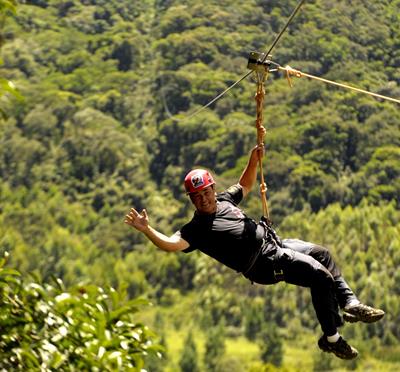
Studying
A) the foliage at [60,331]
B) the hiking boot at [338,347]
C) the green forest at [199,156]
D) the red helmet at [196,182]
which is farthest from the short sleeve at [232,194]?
the green forest at [199,156]

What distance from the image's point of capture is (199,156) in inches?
4432

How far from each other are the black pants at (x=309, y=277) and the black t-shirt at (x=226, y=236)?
4.5 inches

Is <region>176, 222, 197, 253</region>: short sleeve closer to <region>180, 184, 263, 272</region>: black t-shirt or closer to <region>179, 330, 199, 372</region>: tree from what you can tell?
<region>180, 184, 263, 272</region>: black t-shirt

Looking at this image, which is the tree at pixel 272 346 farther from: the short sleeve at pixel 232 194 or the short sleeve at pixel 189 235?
the short sleeve at pixel 189 235

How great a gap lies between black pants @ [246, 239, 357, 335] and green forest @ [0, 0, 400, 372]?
51.8 meters

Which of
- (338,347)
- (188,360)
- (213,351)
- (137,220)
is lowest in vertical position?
(213,351)

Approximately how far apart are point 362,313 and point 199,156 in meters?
106

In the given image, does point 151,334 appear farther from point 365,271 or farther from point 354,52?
point 354,52

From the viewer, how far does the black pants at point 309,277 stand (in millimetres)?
7023

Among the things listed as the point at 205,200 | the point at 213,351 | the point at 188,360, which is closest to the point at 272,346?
the point at 213,351

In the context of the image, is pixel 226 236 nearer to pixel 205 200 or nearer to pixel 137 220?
pixel 205 200

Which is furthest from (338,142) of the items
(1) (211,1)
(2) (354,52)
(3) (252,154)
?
(3) (252,154)

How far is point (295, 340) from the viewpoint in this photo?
8475 cm

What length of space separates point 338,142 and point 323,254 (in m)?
97.3
